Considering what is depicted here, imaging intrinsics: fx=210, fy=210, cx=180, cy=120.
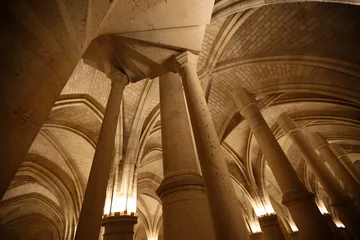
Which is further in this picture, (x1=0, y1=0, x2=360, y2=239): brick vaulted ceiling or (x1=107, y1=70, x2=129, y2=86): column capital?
(x1=0, y1=0, x2=360, y2=239): brick vaulted ceiling

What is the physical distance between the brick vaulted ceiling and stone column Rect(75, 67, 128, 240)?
9.39ft

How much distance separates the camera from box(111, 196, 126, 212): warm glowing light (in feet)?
21.1

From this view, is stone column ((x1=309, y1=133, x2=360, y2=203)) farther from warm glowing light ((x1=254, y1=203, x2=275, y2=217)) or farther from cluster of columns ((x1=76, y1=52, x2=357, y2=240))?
cluster of columns ((x1=76, y1=52, x2=357, y2=240))

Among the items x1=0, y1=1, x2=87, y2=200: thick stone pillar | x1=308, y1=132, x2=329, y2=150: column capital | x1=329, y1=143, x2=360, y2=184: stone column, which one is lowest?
x1=0, y1=1, x2=87, y2=200: thick stone pillar

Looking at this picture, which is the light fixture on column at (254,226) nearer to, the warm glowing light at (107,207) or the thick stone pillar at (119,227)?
the thick stone pillar at (119,227)

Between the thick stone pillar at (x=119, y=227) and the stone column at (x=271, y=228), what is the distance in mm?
4830

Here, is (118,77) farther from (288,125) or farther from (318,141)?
(318,141)

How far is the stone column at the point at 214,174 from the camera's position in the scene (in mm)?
2186

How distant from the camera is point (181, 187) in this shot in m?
2.71

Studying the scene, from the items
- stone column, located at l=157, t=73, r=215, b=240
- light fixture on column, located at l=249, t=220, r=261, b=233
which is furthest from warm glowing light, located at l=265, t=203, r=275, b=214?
stone column, located at l=157, t=73, r=215, b=240

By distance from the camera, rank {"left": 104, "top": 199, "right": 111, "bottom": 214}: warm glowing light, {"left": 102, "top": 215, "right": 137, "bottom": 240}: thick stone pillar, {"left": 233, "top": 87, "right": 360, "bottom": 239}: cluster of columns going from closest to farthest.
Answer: {"left": 233, "top": 87, "right": 360, "bottom": 239}: cluster of columns → {"left": 102, "top": 215, "right": 137, "bottom": 240}: thick stone pillar → {"left": 104, "top": 199, "right": 111, "bottom": 214}: warm glowing light

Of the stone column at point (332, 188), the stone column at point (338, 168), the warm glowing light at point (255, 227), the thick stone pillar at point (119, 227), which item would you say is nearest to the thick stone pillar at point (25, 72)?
the thick stone pillar at point (119, 227)

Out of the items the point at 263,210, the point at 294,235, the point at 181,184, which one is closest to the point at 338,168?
the point at 263,210

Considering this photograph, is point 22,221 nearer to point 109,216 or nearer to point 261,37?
point 109,216
